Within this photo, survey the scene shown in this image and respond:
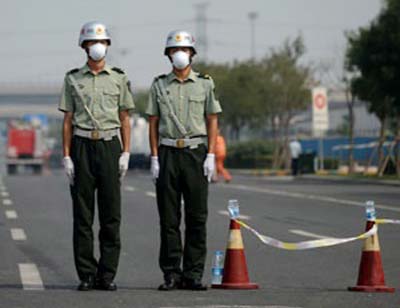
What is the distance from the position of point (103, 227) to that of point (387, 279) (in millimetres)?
2645

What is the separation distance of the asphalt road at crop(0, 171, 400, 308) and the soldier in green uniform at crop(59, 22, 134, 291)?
0.33 m

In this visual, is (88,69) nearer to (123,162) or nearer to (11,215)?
(123,162)

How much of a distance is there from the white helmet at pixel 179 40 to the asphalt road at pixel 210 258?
1.98 metres

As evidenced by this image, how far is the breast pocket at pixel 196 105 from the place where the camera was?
1166cm

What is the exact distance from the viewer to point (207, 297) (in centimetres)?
1093

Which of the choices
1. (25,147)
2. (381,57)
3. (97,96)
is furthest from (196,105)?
(25,147)

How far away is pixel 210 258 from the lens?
14.9 m

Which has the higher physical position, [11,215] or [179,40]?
[179,40]

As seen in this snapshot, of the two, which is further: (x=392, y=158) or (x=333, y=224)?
(x=392, y=158)

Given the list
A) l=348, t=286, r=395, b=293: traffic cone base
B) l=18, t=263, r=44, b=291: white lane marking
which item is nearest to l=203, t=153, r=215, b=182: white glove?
l=348, t=286, r=395, b=293: traffic cone base

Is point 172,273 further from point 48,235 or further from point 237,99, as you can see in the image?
point 237,99

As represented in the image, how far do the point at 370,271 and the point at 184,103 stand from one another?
202cm

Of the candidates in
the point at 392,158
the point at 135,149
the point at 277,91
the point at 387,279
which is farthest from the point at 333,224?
the point at 135,149

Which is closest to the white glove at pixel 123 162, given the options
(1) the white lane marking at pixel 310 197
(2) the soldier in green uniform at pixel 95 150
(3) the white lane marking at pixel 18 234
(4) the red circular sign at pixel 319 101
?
(2) the soldier in green uniform at pixel 95 150
